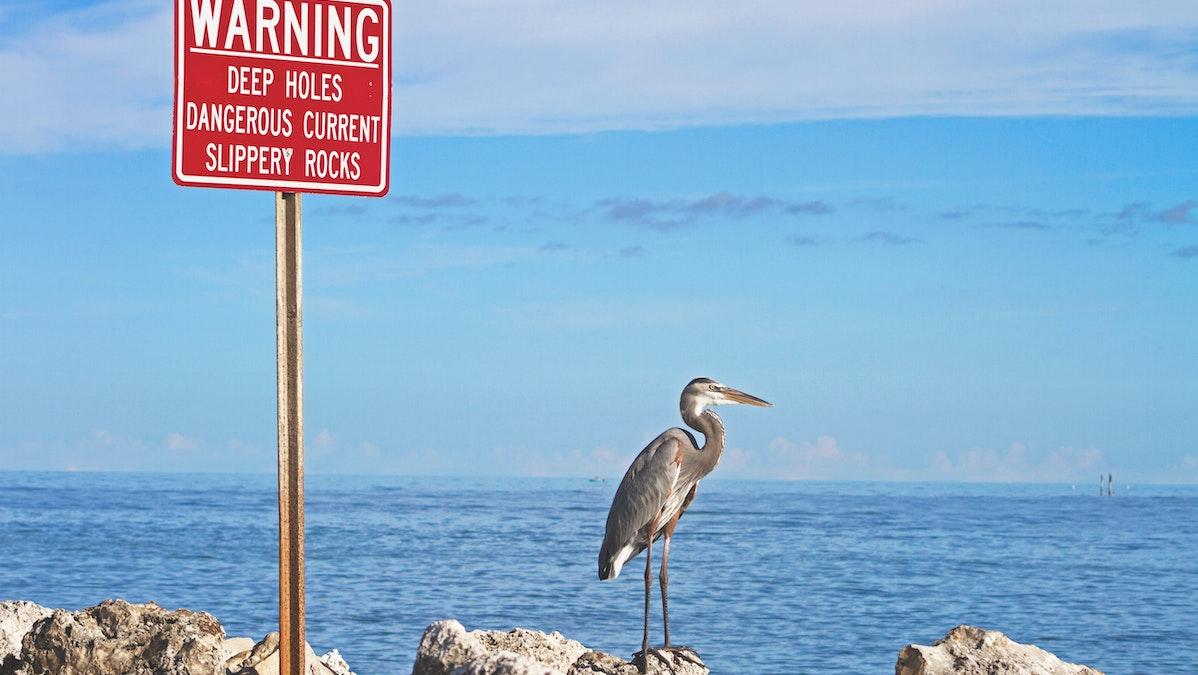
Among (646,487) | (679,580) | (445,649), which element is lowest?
(679,580)

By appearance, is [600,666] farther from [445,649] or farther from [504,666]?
[504,666]

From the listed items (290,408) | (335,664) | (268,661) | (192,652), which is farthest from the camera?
(335,664)

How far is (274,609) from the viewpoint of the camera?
20500 mm

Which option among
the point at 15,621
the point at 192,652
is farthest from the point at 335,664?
the point at 192,652

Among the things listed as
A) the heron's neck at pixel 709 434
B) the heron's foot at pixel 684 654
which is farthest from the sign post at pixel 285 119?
the heron's neck at pixel 709 434

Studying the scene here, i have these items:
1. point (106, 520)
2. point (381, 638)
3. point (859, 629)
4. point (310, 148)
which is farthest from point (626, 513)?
point (106, 520)

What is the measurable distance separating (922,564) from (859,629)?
13134mm

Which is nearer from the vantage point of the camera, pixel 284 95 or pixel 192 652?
pixel 284 95

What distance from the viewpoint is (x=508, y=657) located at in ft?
16.7

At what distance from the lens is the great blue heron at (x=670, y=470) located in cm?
754

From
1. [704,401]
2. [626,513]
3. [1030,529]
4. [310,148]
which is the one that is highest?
[310,148]

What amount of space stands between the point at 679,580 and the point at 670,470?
57.8 ft

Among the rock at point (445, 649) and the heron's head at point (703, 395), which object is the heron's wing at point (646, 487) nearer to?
the heron's head at point (703, 395)

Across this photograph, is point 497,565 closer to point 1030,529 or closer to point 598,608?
point 598,608
